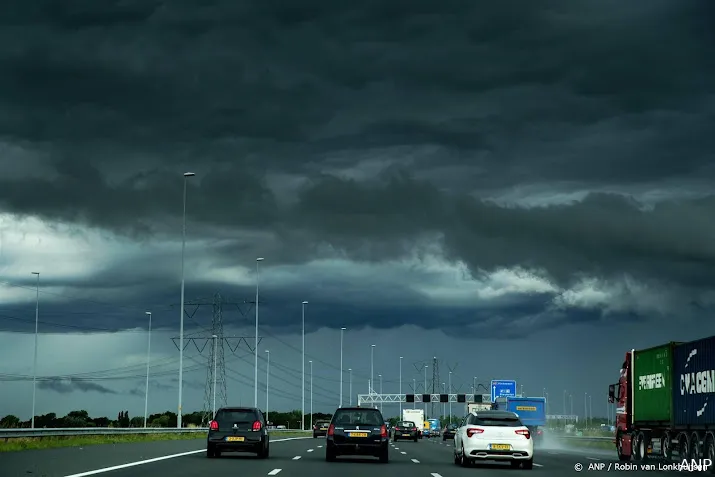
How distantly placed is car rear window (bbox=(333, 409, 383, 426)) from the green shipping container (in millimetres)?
8892

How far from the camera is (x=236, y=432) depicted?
32719 millimetres

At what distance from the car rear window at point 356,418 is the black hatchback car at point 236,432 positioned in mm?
2520

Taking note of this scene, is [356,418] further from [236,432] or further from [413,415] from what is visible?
[413,415]

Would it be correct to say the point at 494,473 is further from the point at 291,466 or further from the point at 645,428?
the point at 645,428

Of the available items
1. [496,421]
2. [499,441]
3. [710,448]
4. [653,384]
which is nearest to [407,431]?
[653,384]

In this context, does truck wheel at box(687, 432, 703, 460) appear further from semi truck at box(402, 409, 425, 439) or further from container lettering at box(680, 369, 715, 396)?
semi truck at box(402, 409, 425, 439)

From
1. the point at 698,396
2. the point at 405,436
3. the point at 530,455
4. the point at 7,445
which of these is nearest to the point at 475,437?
the point at 530,455

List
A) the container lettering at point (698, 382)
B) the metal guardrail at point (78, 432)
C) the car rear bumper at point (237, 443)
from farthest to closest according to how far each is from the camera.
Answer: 1. the metal guardrail at point (78, 432)
2. the car rear bumper at point (237, 443)
3. the container lettering at point (698, 382)

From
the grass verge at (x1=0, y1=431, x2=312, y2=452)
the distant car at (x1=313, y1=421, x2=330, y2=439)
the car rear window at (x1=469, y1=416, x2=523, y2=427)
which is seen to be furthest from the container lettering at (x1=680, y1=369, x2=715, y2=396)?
the distant car at (x1=313, y1=421, x2=330, y2=439)

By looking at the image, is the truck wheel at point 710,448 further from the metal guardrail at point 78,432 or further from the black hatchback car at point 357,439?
the metal guardrail at point 78,432

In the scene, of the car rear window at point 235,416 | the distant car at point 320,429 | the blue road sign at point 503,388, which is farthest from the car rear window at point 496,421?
the blue road sign at point 503,388

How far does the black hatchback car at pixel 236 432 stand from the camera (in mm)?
32719

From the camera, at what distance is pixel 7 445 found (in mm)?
37531

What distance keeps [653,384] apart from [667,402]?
6.74 ft
